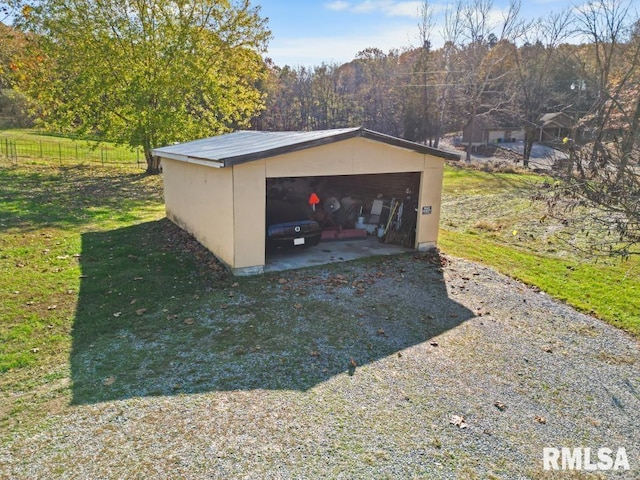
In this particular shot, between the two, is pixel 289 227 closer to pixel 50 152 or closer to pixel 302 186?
pixel 302 186

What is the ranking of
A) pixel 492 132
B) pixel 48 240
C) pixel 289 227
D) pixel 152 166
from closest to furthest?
1. pixel 289 227
2. pixel 48 240
3. pixel 152 166
4. pixel 492 132

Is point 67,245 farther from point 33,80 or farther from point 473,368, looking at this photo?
point 33,80

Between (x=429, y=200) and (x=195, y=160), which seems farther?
(x=429, y=200)

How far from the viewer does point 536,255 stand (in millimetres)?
10984

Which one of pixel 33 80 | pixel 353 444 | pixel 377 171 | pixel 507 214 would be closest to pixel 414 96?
pixel 507 214

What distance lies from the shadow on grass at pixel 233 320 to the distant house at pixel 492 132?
39.3 metres

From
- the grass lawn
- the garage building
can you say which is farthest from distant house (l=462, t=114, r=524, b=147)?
the garage building

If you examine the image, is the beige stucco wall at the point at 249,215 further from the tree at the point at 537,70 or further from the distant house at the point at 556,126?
the tree at the point at 537,70

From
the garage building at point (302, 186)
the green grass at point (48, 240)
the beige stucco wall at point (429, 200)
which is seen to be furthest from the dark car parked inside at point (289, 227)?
the green grass at point (48, 240)

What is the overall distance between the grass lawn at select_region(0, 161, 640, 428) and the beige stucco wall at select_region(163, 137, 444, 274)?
0.53 meters

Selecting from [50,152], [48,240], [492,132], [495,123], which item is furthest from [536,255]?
[492,132]

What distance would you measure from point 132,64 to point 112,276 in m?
14.6

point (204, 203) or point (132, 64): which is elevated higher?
point (132, 64)

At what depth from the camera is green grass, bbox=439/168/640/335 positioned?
25.6 ft
